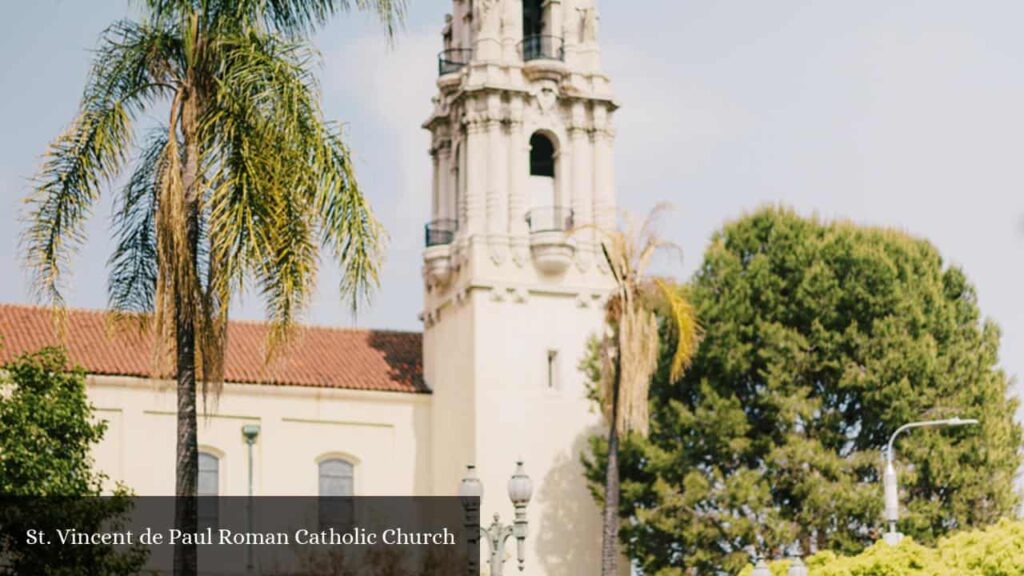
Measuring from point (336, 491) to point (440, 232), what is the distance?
7.71 meters

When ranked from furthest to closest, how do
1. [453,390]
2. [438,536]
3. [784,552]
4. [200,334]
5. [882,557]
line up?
[453,390] < [438,536] < [784,552] < [882,557] < [200,334]

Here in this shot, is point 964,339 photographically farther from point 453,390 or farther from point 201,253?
point 201,253

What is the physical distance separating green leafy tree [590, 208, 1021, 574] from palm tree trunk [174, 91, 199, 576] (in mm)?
23776

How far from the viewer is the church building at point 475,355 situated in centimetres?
4575

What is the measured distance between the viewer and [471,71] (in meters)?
48.3

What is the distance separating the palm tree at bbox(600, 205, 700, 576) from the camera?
3656 cm

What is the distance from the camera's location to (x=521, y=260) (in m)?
47.0

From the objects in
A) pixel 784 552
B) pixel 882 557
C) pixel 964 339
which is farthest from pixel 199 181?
pixel 964 339

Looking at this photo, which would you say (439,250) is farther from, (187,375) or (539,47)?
(187,375)

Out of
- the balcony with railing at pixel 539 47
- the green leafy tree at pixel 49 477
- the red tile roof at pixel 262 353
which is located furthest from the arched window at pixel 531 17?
the green leafy tree at pixel 49 477

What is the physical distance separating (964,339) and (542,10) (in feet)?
51.0

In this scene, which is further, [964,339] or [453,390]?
[453,390]

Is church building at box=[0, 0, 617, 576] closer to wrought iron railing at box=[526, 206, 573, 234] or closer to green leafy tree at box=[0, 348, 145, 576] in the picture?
wrought iron railing at box=[526, 206, 573, 234]

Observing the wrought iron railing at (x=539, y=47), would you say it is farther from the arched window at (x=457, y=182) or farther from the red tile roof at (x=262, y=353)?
the red tile roof at (x=262, y=353)
